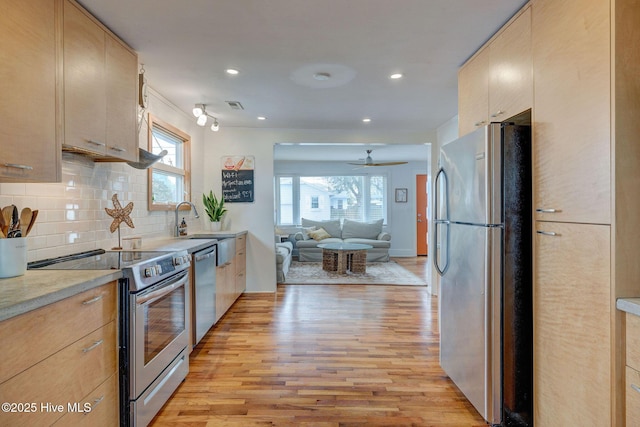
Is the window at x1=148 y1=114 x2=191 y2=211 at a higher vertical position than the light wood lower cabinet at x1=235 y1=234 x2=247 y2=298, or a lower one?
higher

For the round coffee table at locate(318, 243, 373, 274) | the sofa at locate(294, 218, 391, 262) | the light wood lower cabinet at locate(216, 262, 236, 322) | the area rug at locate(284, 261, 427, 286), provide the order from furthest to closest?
1. the sofa at locate(294, 218, 391, 262)
2. the round coffee table at locate(318, 243, 373, 274)
3. the area rug at locate(284, 261, 427, 286)
4. the light wood lower cabinet at locate(216, 262, 236, 322)

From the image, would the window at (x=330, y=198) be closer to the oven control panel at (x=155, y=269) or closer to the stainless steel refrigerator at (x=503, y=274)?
the oven control panel at (x=155, y=269)

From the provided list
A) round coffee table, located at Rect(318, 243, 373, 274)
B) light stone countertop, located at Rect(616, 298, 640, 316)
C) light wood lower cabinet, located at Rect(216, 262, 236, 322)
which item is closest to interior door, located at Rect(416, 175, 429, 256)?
round coffee table, located at Rect(318, 243, 373, 274)

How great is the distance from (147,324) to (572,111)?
2.31 metres

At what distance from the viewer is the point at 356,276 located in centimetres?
558

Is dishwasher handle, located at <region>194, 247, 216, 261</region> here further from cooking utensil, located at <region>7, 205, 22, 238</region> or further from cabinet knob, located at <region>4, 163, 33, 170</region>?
cabinet knob, located at <region>4, 163, 33, 170</region>

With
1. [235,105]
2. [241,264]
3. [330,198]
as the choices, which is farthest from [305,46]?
[330,198]

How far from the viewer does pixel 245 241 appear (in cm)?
449

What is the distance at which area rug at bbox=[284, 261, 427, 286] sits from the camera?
16.8ft

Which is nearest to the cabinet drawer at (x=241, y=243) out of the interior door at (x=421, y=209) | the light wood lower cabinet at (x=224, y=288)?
the light wood lower cabinet at (x=224, y=288)

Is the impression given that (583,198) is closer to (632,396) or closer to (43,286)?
(632,396)

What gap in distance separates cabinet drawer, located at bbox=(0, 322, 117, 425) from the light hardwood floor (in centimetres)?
63

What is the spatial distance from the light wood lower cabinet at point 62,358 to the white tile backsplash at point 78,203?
722 millimetres

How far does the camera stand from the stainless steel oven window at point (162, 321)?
1748mm
